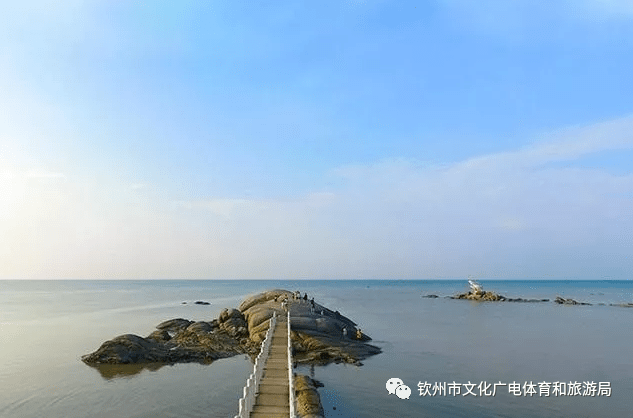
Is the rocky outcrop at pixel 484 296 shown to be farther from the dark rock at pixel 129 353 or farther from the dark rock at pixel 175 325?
the dark rock at pixel 129 353

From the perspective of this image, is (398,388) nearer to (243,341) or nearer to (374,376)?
(374,376)

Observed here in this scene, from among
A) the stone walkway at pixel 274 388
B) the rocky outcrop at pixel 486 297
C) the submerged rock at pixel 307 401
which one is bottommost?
the rocky outcrop at pixel 486 297

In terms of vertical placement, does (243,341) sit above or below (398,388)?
above

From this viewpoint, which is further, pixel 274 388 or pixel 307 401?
pixel 307 401

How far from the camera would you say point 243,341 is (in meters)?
45.8

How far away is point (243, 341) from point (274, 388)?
2455 centimetres

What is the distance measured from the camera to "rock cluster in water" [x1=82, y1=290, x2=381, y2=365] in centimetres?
3888

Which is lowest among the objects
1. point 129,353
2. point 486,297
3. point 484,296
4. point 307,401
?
point 486,297

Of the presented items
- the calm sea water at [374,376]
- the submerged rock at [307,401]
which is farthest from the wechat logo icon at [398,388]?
the submerged rock at [307,401]

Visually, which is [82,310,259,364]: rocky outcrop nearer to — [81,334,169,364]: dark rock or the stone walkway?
[81,334,169,364]: dark rock

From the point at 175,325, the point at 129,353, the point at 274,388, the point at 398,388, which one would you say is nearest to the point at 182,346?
the point at 129,353

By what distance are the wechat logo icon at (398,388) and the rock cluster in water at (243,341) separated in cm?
576

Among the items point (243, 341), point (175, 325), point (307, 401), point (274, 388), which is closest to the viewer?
point (274, 388)

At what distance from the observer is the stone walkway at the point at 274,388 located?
63.4ft
